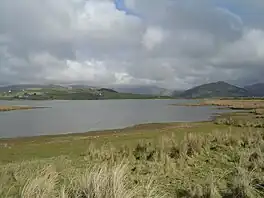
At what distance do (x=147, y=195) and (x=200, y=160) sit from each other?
6.58m

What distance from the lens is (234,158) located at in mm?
11875

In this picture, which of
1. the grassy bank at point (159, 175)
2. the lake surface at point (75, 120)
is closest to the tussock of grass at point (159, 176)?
the grassy bank at point (159, 175)

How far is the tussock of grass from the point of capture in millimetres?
5798

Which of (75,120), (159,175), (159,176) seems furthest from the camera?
(75,120)

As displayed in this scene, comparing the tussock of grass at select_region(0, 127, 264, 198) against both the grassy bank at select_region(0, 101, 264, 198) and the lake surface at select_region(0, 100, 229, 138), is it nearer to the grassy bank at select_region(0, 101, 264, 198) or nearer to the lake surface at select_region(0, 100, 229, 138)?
the grassy bank at select_region(0, 101, 264, 198)

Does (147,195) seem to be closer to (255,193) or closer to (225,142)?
(255,193)

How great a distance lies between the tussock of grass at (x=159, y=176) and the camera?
5798 mm

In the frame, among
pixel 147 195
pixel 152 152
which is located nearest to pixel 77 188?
pixel 147 195

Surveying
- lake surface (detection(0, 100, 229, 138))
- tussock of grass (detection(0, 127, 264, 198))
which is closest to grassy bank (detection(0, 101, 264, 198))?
tussock of grass (detection(0, 127, 264, 198))

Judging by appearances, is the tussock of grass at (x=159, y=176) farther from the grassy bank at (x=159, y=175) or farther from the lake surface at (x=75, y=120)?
the lake surface at (x=75, y=120)

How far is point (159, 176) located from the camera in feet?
30.9

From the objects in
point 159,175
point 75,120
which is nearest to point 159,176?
point 159,175

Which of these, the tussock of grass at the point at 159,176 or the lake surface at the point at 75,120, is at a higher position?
the tussock of grass at the point at 159,176

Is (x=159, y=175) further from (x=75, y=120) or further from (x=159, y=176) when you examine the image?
(x=75, y=120)
